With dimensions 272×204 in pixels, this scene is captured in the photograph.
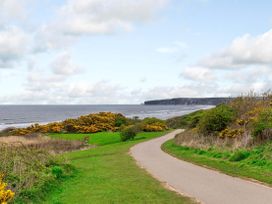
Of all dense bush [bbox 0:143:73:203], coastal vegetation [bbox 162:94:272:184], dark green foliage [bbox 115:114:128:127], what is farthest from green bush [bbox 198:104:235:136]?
dark green foliage [bbox 115:114:128:127]

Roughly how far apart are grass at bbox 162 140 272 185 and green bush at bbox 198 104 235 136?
19.9 feet

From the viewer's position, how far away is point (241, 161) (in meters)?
20.9

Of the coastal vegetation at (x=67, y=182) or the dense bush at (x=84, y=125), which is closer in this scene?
the coastal vegetation at (x=67, y=182)

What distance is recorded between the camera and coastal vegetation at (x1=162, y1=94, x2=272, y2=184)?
19500mm

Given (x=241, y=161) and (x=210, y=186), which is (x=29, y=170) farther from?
(x=241, y=161)

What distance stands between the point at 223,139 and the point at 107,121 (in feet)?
156

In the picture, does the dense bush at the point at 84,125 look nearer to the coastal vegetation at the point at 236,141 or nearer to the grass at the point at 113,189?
the coastal vegetation at the point at 236,141

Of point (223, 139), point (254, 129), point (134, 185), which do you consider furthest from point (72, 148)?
point (134, 185)

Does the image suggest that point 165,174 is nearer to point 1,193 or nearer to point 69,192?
point 69,192

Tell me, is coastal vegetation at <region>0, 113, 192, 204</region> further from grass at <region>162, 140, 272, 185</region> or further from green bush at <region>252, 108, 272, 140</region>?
green bush at <region>252, 108, 272, 140</region>

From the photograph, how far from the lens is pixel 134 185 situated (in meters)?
16.2

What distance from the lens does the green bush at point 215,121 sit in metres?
32.6

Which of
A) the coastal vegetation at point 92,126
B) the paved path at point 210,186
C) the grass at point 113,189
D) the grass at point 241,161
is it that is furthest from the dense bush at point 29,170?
the coastal vegetation at point 92,126

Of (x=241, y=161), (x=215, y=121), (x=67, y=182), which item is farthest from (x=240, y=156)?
(x=215, y=121)
